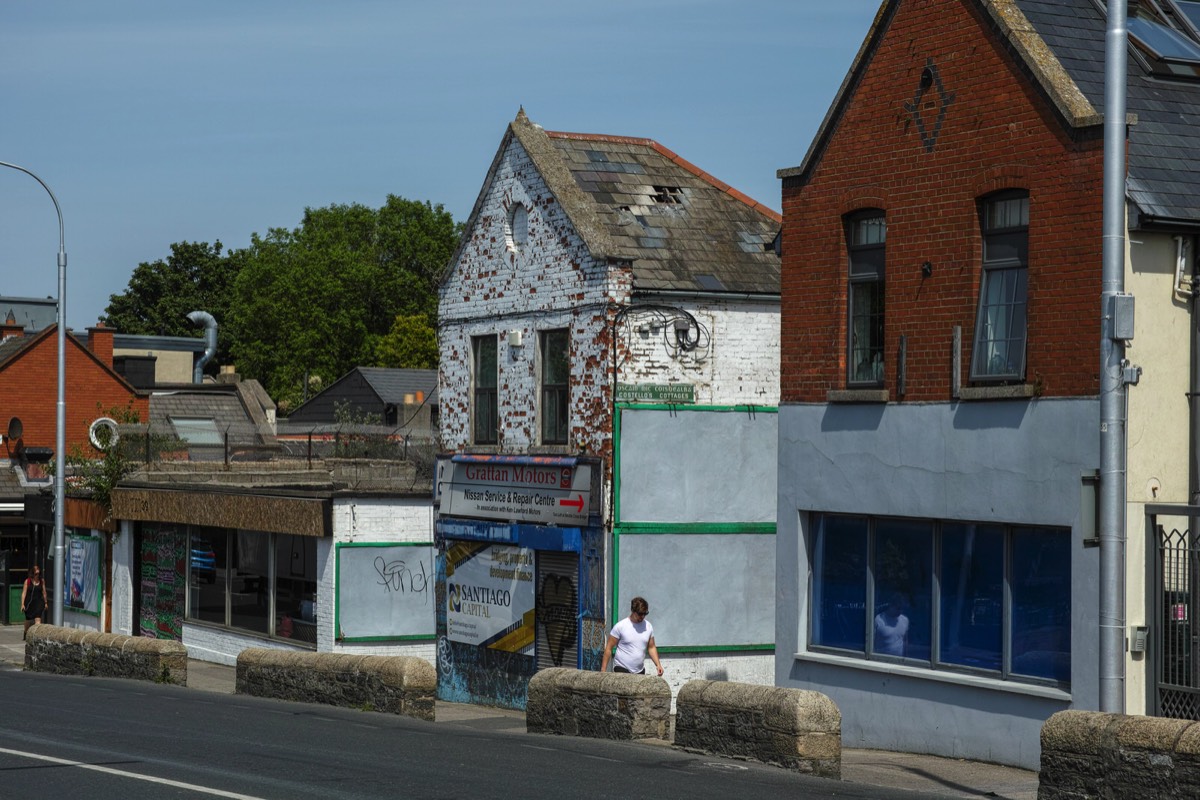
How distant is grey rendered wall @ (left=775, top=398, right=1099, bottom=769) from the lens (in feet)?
48.3

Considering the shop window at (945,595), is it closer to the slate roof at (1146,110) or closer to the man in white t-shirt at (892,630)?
the man in white t-shirt at (892,630)

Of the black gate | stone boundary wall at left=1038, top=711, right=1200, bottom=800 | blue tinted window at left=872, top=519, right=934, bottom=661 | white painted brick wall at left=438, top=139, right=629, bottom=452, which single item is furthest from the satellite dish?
stone boundary wall at left=1038, top=711, right=1200, bottom=800

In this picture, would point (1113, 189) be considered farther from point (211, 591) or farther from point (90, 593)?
point (90, 593)

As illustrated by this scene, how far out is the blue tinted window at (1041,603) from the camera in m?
14.9

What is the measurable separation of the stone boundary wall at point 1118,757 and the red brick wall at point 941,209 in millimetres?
3891

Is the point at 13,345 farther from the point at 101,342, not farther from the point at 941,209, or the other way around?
the point at 941,209

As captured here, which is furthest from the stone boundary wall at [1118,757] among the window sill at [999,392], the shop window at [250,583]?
the shop window at [250,583]

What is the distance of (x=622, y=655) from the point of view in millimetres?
17438

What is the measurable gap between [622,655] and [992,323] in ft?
17.8

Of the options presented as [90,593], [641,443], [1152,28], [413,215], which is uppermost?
[413,215]

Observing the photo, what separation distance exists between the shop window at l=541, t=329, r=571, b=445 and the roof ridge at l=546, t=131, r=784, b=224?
3.30m

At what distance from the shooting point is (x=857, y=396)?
17.1 meters

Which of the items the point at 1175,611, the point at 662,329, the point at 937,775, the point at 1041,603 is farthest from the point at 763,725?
the point at 662,329

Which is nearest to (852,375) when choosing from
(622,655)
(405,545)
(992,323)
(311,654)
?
(992,323)
